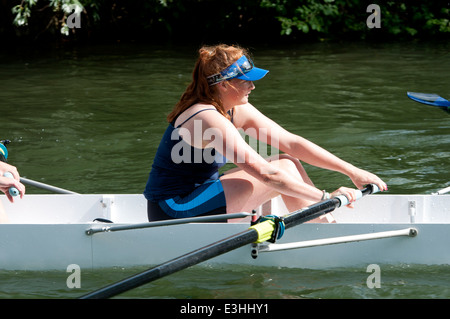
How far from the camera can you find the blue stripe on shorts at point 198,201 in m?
4.30

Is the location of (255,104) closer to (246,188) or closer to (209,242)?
(246,188)

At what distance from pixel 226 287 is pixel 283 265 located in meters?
0.40

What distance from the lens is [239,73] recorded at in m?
4.16

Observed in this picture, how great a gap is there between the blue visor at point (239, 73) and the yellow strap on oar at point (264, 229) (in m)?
0.88

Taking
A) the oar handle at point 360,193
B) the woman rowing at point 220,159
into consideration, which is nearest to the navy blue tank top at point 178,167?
the woman rowing at point 220,159

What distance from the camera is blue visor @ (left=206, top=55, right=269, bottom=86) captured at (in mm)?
4148

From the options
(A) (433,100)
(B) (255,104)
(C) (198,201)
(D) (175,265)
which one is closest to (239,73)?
(C) (198,201)

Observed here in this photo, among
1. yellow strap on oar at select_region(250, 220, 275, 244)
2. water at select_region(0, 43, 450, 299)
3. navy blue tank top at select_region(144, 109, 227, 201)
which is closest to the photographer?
yellow strap on oar at select_region(250, 220, 275, 244)

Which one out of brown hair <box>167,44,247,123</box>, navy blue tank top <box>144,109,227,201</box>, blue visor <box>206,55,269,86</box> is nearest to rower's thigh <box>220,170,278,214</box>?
navy blue tank top <box>144,109,227,201</box>

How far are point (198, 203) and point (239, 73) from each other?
848 mm

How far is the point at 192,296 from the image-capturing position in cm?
447

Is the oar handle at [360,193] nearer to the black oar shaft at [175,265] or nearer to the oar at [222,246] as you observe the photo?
the oar at [222,246]

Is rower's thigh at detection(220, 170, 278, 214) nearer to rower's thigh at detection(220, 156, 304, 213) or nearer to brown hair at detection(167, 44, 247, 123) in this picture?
rower's thigh at detection(220, 156, 304, 213)
